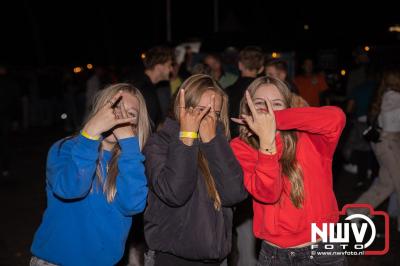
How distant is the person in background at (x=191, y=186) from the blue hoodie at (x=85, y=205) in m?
0.13

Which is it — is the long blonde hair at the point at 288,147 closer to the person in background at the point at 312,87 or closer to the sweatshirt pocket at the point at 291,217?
the sweatshirt pocket at the point at 291,217

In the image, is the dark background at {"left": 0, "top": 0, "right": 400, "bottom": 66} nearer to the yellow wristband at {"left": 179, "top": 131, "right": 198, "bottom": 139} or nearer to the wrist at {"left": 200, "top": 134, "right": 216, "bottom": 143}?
the wrist at {"left": 200, "top": 134, "right": 216, "bottom": 143}

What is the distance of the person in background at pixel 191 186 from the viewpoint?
2.76 m

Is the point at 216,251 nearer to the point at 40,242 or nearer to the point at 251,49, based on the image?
the point at 40,242

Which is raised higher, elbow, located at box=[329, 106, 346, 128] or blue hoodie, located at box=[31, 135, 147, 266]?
elbow, located at box=[329, 106, 346, 128]

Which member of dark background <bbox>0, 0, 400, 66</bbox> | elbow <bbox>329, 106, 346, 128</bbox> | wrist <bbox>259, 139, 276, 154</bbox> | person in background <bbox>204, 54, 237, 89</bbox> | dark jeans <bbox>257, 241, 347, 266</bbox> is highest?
dark background <bbox>0, 0, 400, 66</bbox>

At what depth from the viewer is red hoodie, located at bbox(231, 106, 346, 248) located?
122 inches

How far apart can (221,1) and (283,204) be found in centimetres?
4768

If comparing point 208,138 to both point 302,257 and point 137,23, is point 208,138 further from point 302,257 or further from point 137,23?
point 137,23

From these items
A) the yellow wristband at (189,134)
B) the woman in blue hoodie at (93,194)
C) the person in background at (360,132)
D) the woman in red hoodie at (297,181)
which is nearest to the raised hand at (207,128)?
the yellow wristband at (189,134)

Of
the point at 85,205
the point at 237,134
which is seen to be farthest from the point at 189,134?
the point at 237,134

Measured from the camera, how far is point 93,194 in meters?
2.89

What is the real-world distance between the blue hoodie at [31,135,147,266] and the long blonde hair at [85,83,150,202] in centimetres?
3

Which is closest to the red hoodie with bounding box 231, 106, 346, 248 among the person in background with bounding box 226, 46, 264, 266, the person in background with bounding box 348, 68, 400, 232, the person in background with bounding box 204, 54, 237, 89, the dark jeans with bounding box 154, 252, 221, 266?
the dark jeans with bounding box 154, 252, 221, 266
